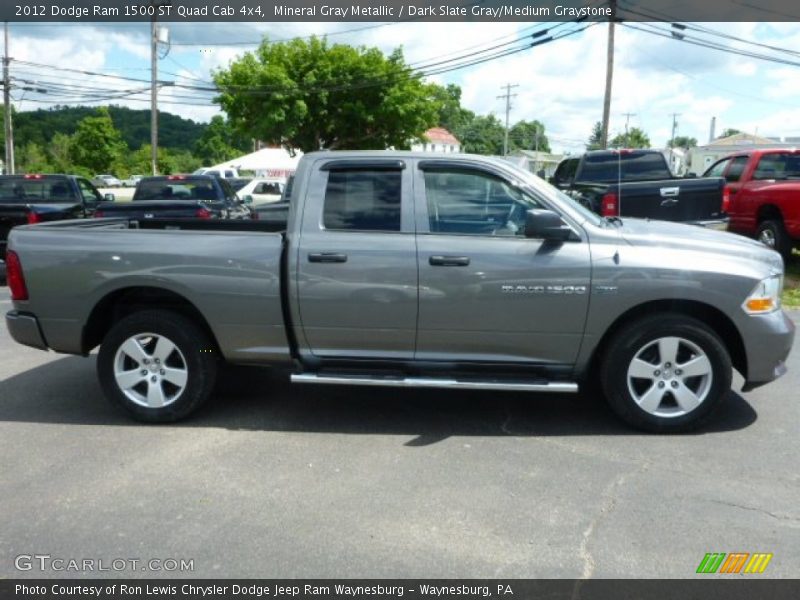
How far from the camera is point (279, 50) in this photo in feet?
108

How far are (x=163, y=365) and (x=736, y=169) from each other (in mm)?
10991

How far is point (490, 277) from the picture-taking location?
4727 mm

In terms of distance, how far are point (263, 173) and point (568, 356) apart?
3644cm

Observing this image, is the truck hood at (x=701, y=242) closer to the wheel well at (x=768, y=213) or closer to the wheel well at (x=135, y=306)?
the wheel well at (x=135, y=306)

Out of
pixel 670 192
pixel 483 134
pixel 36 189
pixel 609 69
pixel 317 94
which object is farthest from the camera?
pixel 483 134

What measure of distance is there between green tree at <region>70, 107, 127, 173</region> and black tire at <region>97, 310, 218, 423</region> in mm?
89805

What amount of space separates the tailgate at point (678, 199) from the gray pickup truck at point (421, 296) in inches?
235

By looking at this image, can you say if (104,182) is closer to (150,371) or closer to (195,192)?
(195,192)

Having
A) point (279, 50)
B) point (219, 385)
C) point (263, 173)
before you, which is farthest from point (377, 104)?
point (219, 385)

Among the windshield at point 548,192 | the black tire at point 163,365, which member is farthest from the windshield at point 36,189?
the windshield at point 548,192

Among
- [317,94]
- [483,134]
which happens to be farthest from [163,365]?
[483,134]

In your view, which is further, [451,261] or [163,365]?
[163,365]

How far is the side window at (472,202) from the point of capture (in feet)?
16.1
